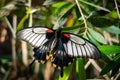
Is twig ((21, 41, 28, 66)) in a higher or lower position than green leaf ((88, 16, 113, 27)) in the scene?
lower

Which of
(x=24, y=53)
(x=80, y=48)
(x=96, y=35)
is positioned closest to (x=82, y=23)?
(x=96, y=35)

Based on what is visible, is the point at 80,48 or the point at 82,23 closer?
the point at 80,48

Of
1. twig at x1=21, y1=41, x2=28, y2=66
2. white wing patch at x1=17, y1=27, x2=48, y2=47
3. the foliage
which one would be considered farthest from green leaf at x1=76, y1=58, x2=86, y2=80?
twig at x1=21, y1=41, x2=28, y2=66

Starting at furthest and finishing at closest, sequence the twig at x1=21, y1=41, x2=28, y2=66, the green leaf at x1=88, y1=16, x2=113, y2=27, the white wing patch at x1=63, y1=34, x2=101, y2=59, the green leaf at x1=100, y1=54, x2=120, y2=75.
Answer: the twig at x1=21, y1=41, x2=28, y2=66 → the green leaf at x1=88, y1=16, x2=113, y2=27 → the green leaf at x1=100, y1=54, x2=120, y2=75 → the white wing patch at x1=63, y1=34, x2=101, y2=59

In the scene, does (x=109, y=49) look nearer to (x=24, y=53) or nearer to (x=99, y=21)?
(x=99, y=21)

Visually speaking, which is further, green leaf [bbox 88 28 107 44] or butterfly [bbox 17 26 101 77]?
green leaf [bbox 88 28 107 44]

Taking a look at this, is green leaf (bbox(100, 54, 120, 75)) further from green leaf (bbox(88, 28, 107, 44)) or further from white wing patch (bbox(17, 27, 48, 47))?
white wing patch (bbox(17, 27, 48, 47))

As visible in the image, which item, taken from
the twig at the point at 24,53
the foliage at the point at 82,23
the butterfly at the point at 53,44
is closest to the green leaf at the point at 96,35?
the foliage at the point at 82,23
